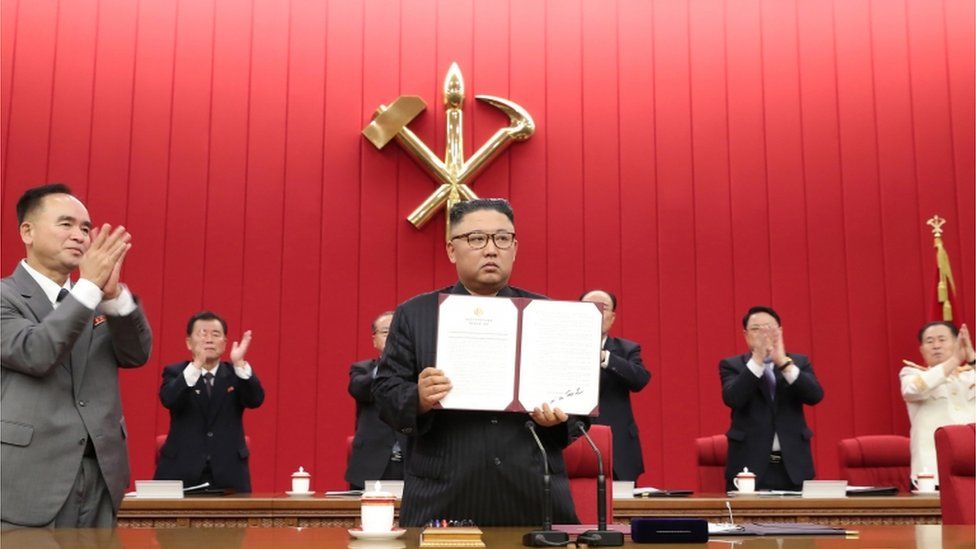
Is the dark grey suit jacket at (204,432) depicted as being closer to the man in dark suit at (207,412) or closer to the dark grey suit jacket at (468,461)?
the man in dark suit at (207,412)

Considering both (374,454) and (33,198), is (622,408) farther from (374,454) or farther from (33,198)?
(33,198)

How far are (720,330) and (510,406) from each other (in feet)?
12.3

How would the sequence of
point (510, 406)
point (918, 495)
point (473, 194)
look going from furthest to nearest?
1. point (473, 194)
2. point (918, 495)
3. point (510, 406)

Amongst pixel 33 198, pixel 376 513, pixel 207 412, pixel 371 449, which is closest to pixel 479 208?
pixel 376 513

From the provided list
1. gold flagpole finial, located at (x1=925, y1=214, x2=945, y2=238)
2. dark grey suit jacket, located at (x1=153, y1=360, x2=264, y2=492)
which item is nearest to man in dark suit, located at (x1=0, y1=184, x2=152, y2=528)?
dark grey suit jacket, located at (x1=153, y1=360, x2=264, y2=492)

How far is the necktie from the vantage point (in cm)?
428

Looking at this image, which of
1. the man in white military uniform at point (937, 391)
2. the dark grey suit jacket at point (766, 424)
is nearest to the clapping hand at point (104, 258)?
the dark grey suit jacket at point (766, 424)

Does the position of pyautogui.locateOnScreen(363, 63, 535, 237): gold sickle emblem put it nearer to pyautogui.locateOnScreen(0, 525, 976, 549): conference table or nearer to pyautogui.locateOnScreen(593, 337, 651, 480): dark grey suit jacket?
pyautogui.locateOnScreen(593, 337, 651, 480): dark grey suit jacket

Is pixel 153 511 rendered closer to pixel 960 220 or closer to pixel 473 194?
pixel 473 194

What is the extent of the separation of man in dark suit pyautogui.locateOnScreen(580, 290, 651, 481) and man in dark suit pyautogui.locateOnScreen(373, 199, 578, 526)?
2.15 meters

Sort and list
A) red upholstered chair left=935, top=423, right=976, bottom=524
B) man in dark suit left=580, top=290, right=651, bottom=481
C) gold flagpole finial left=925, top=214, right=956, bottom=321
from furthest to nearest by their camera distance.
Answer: gold flagpole finial left=925, top=214, right=956, bottom=321 → man in dark suit left=580, top=290, right=651, bottom=481 → red upholstered chair left=935, top=423, right=976, bottom=524

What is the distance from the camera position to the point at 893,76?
5.65 meters

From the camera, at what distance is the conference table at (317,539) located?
62.8 inches

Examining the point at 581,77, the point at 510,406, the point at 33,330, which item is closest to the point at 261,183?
the point at 581,77
